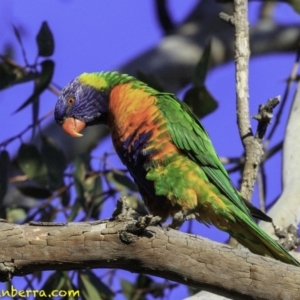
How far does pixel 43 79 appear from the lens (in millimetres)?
3387

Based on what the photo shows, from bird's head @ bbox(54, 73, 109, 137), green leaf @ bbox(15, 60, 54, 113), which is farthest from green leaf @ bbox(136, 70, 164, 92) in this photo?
green leaf @ bbox(15, 60, 54, 113)

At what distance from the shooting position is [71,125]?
327 cm

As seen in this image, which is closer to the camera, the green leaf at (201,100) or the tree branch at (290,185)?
the tree branch at (290,185)

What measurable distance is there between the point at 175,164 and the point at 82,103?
602 millimetres

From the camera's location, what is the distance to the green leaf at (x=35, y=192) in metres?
3.48

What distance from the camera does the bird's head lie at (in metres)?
3.18

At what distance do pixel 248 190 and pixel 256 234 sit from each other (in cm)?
19

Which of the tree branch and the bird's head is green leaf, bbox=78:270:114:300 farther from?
the tree branch

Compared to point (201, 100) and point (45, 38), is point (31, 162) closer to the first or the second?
point (45, 38)

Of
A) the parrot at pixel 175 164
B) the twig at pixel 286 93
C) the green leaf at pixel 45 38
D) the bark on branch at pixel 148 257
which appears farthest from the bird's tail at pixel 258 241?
the green leaf at pixel 45 38

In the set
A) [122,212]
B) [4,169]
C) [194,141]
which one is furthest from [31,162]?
[122,212]

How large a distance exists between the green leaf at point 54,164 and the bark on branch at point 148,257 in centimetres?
143

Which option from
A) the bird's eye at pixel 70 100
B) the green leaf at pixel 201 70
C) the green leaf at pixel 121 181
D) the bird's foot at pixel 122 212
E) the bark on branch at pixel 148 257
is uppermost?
the green leaf at pixel 201 70

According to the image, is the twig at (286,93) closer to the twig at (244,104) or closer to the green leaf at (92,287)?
the twig at (244,104)
